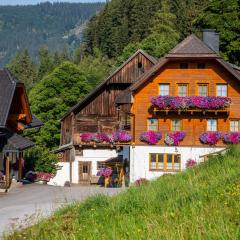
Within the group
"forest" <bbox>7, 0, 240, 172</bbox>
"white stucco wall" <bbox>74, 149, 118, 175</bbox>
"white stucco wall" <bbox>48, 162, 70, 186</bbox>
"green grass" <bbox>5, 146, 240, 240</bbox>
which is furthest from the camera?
"forest" <bbox>7, 0, 240, 172</bbox>

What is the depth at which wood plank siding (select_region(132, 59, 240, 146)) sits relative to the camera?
37.7 metres

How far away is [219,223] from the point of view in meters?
9.39

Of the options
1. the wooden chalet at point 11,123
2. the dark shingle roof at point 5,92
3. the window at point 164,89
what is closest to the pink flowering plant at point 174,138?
the window at point 164,89

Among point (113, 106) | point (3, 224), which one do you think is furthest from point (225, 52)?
point (3, 224)

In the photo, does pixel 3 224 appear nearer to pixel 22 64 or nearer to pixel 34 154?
pixel 34 154

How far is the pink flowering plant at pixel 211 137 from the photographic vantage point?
1479 inches

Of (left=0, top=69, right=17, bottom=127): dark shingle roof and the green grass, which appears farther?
(left=0, top=69, right=17, bottom=127): dark shingle roof

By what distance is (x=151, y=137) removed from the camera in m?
37.7

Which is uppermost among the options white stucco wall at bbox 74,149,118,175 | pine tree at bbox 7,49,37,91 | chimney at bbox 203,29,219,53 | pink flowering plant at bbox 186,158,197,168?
pine tree at bbox 7,49,37,91

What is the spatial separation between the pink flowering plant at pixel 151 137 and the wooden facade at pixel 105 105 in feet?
31.9

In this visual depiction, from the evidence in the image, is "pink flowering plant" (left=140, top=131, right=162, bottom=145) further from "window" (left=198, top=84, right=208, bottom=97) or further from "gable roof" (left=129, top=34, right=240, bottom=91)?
"window" (left=198, top=84, right=208, bottom=97)

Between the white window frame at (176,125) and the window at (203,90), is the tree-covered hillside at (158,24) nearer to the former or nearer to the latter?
the window at (203,90)

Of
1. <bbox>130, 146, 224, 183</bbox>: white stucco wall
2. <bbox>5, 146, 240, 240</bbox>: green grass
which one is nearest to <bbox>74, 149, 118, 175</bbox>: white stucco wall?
<bbox>130, 146, 224, 183</bbox>: white stucco wall

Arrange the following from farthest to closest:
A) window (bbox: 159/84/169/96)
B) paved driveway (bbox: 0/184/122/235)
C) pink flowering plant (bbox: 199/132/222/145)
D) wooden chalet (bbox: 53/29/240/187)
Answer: window (bbox: 159/84/169/96)
pink flowering plant (bbox: 199/132/222/145)
wooden chalet (bbox: 53/29/240/187)
paved driveway (bbox: 0/184/122/235)
